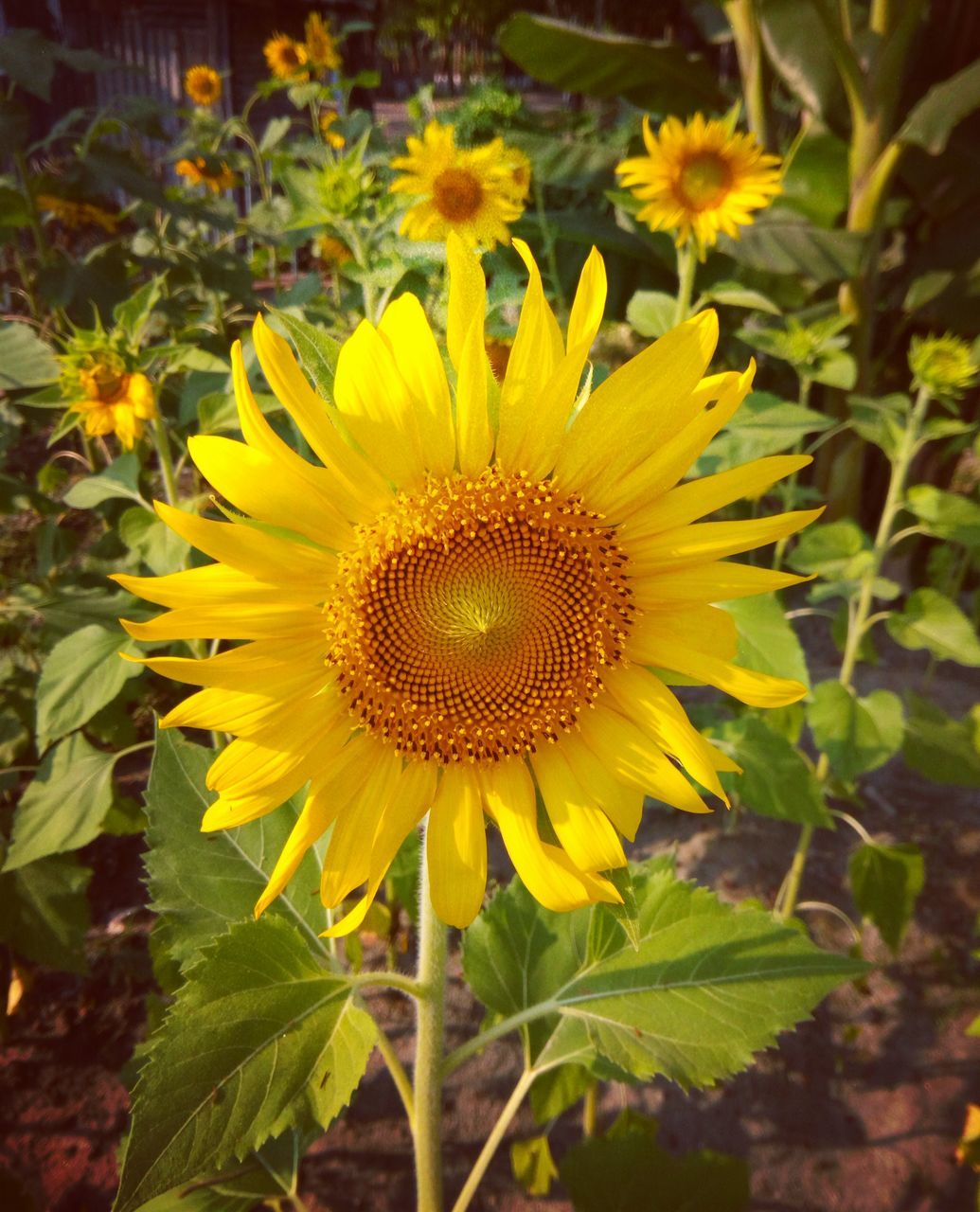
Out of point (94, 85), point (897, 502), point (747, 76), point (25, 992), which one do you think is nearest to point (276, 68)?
point (747, 76)

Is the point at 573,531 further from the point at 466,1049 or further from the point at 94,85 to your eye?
the point at 94,85

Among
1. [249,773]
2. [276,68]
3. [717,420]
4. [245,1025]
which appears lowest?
[245,1025]

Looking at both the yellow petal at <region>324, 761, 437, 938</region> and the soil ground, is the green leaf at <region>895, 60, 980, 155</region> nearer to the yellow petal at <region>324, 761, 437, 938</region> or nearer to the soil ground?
the soil ground

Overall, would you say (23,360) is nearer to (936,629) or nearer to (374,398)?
(374,398)

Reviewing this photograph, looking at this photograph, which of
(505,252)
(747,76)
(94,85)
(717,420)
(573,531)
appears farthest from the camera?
(94,85)

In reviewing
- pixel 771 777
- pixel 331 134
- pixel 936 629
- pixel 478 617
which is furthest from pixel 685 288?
pixel 331 134

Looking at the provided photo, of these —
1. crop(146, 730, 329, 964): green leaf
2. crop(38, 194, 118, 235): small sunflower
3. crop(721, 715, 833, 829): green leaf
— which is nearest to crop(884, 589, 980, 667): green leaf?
crop(721, 715, 833, 829): green leaf
